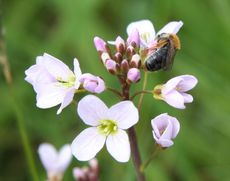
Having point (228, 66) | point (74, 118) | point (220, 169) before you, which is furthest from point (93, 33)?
point (220, 169)

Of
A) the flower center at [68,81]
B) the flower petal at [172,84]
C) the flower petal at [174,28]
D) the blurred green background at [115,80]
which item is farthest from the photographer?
the blurred green background at [115,80]

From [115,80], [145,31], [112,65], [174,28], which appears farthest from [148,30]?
[115,80]

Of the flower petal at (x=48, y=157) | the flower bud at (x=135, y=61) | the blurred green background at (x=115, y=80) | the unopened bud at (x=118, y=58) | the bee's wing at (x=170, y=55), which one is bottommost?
the blurred green background at (x=115, y=80)

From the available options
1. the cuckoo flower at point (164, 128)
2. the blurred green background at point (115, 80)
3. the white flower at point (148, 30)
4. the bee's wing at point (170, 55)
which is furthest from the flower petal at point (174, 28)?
the blurred green background at point (115, 80)

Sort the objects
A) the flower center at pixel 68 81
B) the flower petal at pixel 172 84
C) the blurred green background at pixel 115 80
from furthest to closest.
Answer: the blurred green background at pixel 115 80, the flower center at pixel 68 81, the flower petal at pixel 172 84

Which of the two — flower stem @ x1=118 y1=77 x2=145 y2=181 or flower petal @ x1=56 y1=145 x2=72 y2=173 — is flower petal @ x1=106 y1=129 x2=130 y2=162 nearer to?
flower stem @ x1=118 y1=77 x2=145 y2=181

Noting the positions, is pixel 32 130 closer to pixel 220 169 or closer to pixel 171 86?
pixel 220 169

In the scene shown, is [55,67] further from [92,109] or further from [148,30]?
[148,30]

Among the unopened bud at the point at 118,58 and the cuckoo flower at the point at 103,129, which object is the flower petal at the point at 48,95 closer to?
the cuckoo flower at the point at 103,129
